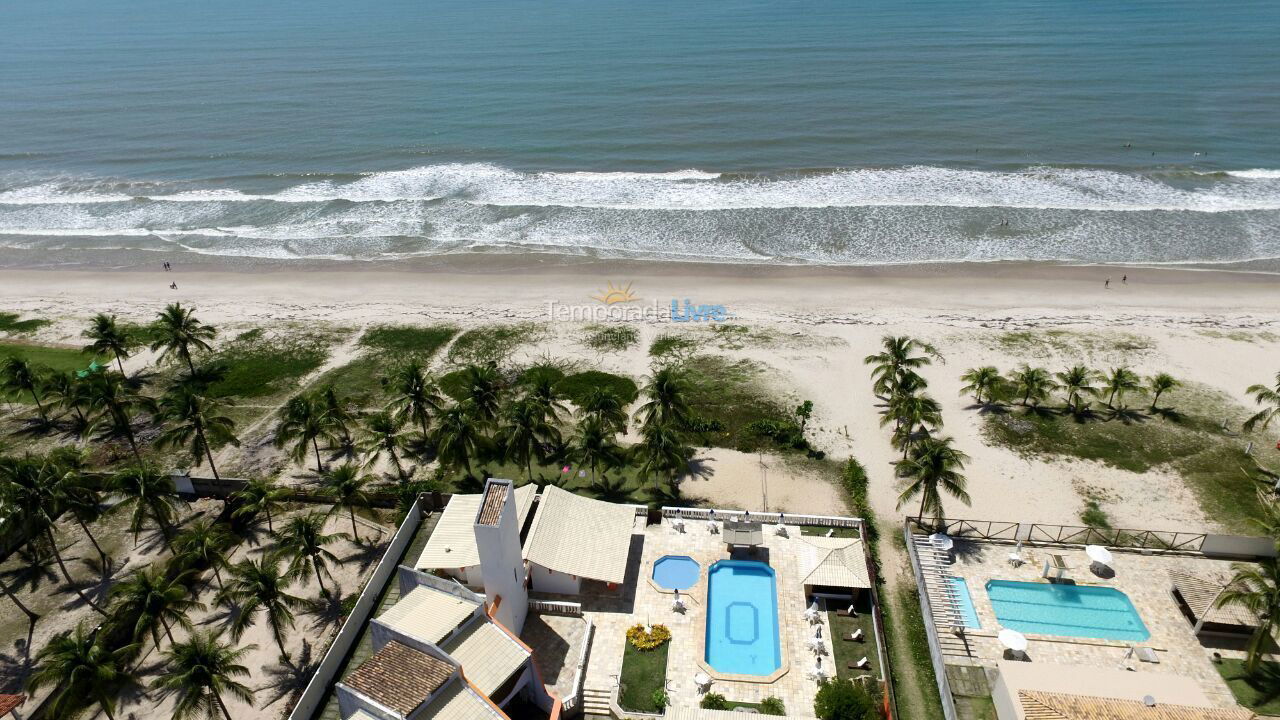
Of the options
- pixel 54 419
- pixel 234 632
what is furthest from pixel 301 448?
pixel 54 419

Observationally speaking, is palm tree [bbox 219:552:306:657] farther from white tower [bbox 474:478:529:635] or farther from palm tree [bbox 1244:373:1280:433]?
palm tree [bbox 1244:373:1280:433]

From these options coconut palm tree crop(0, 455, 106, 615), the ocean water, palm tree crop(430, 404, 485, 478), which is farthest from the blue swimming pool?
the ocean water

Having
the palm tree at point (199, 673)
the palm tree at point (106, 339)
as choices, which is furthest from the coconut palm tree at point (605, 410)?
the palm tree at point (106, 339)

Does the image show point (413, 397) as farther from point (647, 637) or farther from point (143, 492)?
point (647, 637)

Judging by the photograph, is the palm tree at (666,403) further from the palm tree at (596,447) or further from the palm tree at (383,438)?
the palm tree at (383,438)

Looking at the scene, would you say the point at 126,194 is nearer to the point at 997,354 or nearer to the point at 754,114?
the point at 754,114

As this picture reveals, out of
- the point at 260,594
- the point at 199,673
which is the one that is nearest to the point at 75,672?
the point at 199,673
